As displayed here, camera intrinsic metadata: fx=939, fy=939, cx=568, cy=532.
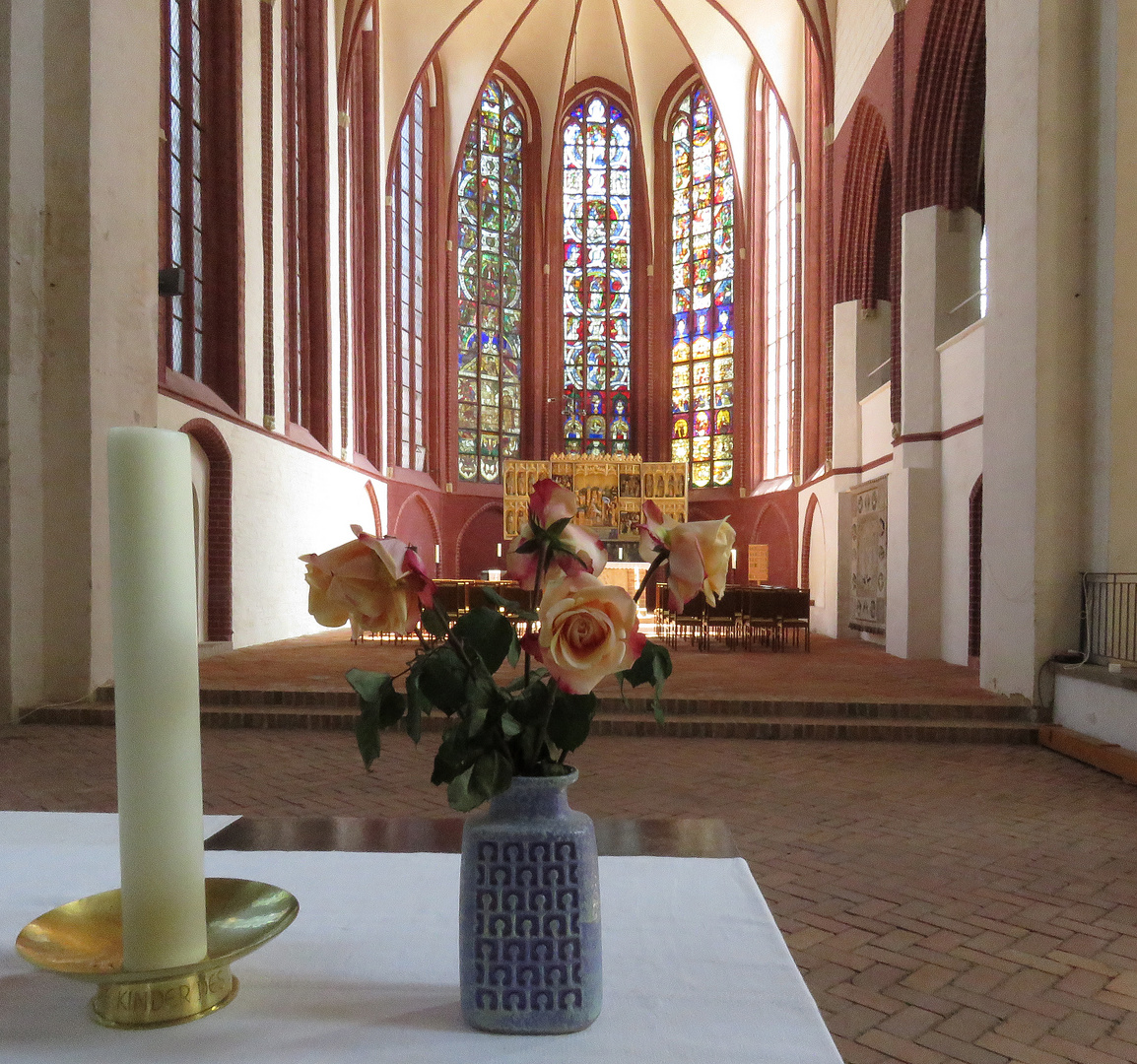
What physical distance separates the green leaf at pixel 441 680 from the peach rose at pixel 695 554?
8.3 inches

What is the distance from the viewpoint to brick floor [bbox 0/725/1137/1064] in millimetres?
2486

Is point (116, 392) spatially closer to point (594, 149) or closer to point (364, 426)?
point (364, 426)

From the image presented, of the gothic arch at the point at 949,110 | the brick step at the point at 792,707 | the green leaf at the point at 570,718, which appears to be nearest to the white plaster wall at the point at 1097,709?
the brick step at the point at 792,707

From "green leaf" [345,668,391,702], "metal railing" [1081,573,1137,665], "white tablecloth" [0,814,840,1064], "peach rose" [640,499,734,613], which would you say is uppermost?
"peach rose" [640,499,734,613]

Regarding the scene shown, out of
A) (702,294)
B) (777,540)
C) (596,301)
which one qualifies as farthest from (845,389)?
(596,301)

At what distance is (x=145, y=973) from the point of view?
31.4 inches

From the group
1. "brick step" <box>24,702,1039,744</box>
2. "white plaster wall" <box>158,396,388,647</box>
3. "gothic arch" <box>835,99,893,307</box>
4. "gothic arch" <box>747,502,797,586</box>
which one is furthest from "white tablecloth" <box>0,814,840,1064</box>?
"gothic arch" <box>747,502,797,586</box>

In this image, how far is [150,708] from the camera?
782mm

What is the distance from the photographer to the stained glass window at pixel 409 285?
1816 cm

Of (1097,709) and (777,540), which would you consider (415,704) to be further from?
(777,540)

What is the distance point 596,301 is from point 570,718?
847 inches

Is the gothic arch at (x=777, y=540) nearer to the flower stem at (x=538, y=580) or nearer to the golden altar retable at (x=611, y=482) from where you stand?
the golden altar retable at (x=611, y=482)

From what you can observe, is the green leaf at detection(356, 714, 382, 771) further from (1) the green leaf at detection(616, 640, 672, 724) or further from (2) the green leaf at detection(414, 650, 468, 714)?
(1) the green leaf at detection(616, 640, 672, 724)

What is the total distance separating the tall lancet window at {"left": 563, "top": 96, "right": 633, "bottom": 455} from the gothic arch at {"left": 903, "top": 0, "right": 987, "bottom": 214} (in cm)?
1092
